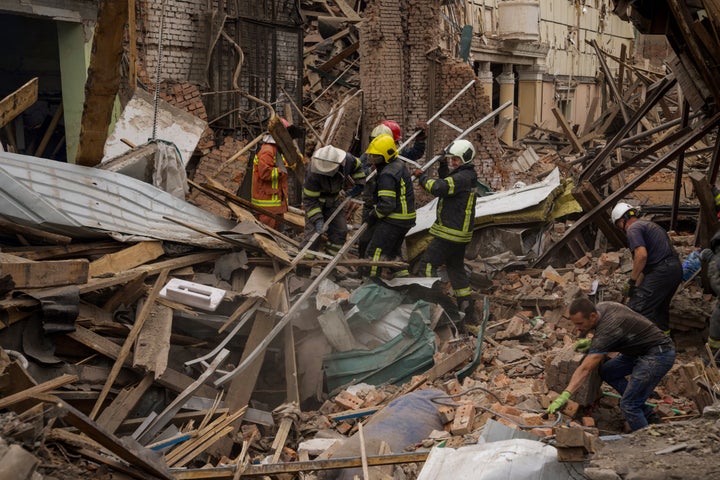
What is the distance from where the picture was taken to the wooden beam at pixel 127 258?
7186 millimetres

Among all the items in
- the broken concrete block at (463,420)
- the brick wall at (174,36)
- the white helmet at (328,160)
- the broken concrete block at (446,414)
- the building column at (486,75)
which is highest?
the brick wall at (174,36)

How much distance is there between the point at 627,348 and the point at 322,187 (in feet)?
12.8

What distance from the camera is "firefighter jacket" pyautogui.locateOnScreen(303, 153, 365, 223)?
29.2 feet

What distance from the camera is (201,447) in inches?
238

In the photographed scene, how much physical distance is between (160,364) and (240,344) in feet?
3.92

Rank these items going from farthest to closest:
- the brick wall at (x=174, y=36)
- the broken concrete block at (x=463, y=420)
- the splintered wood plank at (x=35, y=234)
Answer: the brick wall at (x=174, y=36), the splintered wood plank at (x=35, y=234), the broken concrete block at (x=463, y=420)

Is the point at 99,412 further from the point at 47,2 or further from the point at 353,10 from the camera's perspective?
the point at 353,10

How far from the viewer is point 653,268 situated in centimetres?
798

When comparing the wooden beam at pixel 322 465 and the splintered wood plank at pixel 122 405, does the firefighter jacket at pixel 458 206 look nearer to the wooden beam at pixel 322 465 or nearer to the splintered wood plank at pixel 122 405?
the splintered wood plank at pixel 122 405

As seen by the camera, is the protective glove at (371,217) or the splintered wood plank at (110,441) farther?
the protective glove at (371,217)

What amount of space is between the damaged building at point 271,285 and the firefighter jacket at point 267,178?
28 cm

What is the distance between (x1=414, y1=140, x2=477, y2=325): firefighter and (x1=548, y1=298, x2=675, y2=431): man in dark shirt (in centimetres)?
286

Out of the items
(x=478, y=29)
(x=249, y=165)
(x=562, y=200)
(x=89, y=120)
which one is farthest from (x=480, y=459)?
(x=478, y=29)

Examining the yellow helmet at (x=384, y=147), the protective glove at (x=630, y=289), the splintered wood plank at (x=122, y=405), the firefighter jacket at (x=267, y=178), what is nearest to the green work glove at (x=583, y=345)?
the protective glove at (x=630, y=289)
